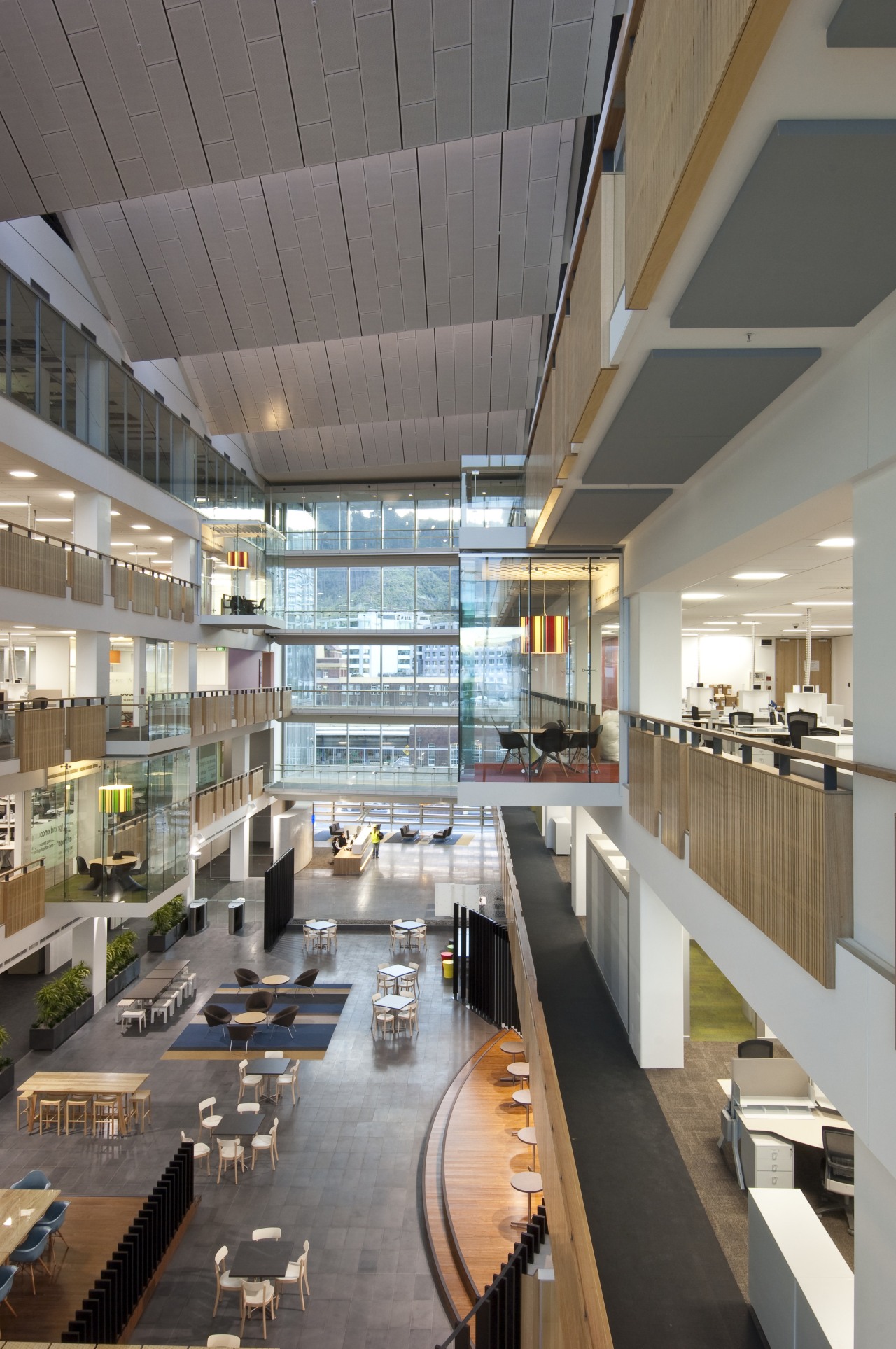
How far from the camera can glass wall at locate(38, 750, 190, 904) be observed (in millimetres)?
11594

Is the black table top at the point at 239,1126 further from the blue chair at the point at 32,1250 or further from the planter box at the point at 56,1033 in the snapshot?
the planter box at the point at 56,1033

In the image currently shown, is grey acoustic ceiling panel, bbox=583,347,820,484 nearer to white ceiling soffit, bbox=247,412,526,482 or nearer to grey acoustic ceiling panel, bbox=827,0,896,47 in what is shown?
grey acoustic ceiling panel, bbox=827,0,896,47

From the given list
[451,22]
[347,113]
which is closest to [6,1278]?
[347,113]

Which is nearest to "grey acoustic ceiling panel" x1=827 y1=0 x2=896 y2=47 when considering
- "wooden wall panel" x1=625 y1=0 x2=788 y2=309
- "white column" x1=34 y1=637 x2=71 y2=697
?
"wooden wall panel" x1=625 y1=0 x2=788 y2=309

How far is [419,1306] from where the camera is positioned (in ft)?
22.9

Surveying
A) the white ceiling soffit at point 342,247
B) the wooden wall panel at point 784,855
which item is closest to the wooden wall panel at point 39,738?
the white ceiling soffit at point 342,247

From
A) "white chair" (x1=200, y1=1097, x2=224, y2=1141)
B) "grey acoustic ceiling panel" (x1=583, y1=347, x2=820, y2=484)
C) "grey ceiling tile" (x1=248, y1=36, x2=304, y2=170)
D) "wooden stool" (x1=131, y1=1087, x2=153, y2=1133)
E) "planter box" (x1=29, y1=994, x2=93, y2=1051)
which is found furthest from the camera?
"planter box" (x1=29, y1=994, x2=93, y2=1051)

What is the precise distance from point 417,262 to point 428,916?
45.2 feet

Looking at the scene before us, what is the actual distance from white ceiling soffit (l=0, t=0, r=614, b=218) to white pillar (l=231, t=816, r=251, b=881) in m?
15.2

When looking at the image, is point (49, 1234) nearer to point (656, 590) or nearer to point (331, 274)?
point (656, 590)

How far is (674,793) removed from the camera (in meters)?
6.43

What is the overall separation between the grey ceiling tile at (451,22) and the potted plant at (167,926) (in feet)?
49.1

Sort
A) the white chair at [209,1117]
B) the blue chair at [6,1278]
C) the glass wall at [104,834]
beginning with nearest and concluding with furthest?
the blue chair at [6,1278] < the white chair at [209,1117] < the glass wall at [104,834]

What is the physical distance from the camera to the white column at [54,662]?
57.3 feet
